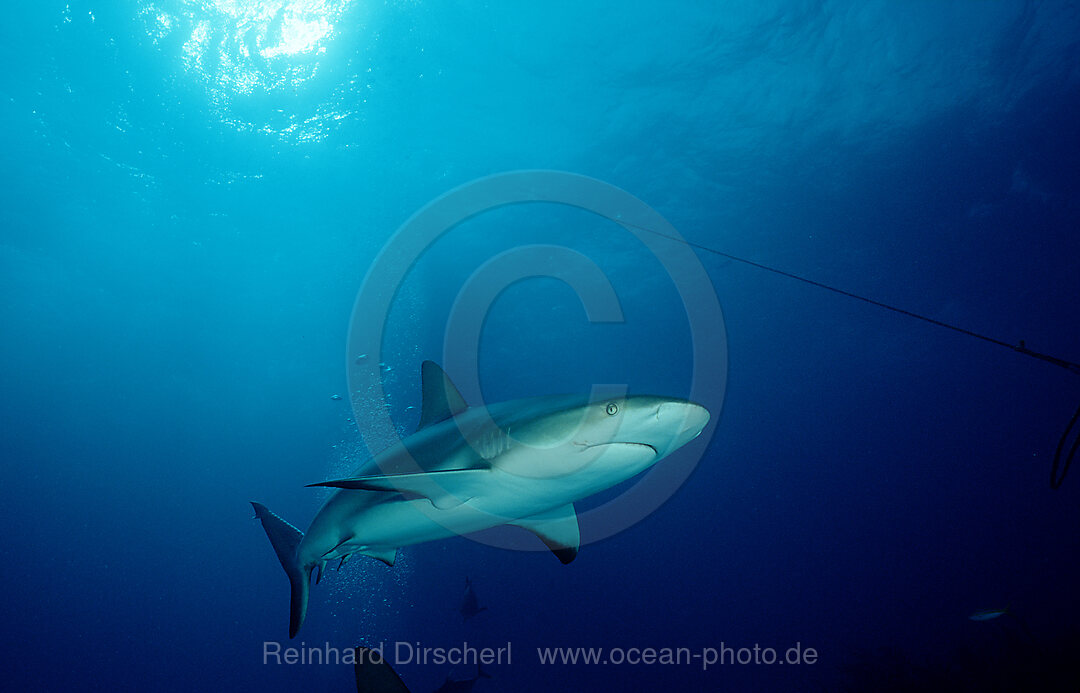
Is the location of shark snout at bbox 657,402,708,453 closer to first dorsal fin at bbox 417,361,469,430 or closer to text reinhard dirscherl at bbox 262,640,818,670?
first dorsal fin at bbox 417,361,469,430

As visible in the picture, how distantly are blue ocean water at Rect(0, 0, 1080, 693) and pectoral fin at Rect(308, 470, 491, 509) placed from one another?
39.0 ft

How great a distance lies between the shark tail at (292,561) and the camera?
4.65m

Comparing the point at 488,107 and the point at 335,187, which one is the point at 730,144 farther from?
the point at 335,187

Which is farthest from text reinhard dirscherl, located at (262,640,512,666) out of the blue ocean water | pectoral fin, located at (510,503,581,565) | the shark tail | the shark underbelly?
the shark underbelly

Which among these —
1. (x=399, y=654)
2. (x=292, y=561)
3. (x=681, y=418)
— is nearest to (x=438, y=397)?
(x=292, y=561)

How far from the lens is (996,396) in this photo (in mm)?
42125

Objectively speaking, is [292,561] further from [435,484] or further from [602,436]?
[602,436]

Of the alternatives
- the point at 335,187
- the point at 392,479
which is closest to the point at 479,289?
the point at 335,187

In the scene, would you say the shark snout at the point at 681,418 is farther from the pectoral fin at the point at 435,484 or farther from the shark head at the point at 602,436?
the pectoral fin at the point at 435,484

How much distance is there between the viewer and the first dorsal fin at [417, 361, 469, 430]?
4496 millimetres

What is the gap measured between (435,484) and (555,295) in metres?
23.7

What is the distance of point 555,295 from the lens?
26.5 m

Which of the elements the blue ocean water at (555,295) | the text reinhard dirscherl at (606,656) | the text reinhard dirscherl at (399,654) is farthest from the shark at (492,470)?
the text reinhard dirscherl at (399,654)

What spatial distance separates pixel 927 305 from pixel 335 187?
32606mm
